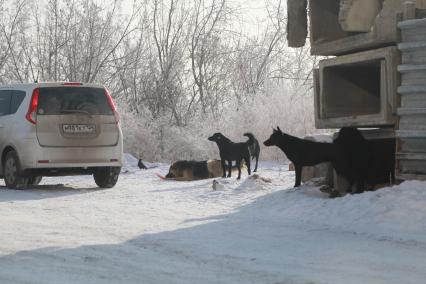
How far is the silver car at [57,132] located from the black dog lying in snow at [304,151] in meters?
3.21

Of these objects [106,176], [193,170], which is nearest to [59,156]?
[106,176]

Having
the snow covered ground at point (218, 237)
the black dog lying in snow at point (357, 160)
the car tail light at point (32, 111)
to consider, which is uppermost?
the car tail light at point (32, 111)

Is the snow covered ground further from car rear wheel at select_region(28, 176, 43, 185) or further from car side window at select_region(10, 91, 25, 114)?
car rear wheel at select_region(28, 176, 43, 185)

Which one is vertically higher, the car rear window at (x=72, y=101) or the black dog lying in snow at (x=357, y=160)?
the car rear window at (x=72, y=101)

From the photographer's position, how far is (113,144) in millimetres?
13195

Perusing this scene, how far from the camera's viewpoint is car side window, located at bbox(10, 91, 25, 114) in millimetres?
13152

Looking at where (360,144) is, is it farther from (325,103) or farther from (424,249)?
(424,249)

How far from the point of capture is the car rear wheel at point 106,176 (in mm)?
13641

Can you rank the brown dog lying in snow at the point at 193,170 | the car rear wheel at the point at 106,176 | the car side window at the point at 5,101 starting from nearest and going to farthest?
the car side window at the point at 5,101, the car rear wheel at the point at 106,176, the brown dog lying in snow at the point at 193,170

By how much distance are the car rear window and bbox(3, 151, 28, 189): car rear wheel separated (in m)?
0.97

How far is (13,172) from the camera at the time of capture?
514 inches

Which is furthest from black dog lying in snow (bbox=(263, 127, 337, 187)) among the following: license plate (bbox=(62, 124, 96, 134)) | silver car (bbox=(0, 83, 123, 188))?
license plate (bbox=(62, 124, 96, 134))

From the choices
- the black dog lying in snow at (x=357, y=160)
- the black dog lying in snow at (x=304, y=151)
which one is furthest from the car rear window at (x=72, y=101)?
the black dog lying in snow at (x=357, y=160)

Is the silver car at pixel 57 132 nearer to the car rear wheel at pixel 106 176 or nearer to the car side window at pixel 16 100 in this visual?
the car side window at pixel 16 100
